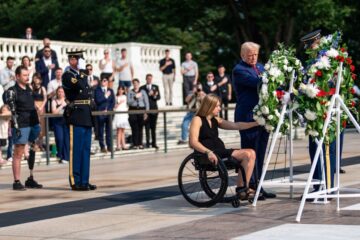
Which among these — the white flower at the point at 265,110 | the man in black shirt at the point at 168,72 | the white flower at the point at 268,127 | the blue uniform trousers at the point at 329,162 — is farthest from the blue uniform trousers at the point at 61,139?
the white flower at the point at 265,110

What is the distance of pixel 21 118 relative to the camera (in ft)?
48.5

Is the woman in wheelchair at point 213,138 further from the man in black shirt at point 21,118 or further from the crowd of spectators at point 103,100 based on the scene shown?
the crowd of spectators at point 103,100

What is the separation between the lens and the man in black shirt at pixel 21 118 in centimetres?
1464

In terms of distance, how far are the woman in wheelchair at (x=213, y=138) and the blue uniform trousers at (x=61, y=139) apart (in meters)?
9.27

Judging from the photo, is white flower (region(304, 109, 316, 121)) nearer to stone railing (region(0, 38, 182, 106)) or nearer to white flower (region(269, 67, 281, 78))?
white flower (region(269, 67, 281, 78))

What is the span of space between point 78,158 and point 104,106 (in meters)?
9.16

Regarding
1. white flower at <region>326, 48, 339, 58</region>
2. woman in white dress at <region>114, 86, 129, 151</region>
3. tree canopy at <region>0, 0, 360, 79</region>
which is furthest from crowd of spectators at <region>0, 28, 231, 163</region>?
tree canopy at <region>0, 0, 360, 79</region>

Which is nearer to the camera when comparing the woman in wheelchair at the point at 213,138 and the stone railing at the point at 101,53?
the woman in wheelchair at the point at 213,138

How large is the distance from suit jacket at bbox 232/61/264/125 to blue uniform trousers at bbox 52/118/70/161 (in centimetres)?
924

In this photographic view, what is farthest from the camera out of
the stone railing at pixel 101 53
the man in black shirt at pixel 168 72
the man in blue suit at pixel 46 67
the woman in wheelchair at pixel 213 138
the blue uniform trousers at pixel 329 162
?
the man in black shirt at pixel 168 72

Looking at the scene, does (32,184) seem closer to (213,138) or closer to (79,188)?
(79,188)

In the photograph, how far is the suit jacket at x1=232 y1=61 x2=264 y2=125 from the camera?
39.4ft

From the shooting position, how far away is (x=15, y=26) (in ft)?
139

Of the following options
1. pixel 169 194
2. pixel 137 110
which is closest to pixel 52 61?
pixel 137 110
